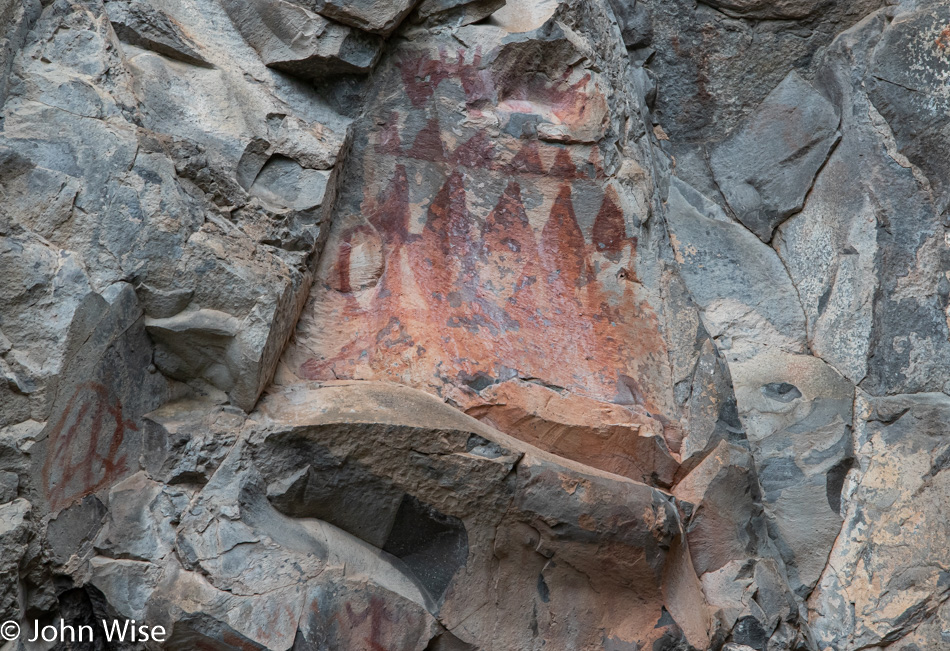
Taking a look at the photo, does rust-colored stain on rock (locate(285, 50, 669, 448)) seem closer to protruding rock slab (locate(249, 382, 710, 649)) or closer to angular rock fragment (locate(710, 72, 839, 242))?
protruding rock slab (locate(249, 382, 710, 649))

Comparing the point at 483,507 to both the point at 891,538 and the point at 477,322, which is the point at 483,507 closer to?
the point at 477,322

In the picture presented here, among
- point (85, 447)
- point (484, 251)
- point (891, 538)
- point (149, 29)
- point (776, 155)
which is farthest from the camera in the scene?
point (776, 155)

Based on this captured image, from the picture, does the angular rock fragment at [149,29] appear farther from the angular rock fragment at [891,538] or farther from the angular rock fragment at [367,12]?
the angular rock fragment at [891,538]

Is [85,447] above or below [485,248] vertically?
below

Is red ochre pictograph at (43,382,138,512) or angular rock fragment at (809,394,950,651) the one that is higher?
red ochre pictograph at (43,382,138,512)

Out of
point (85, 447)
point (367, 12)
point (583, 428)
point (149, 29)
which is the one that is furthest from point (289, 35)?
point (583, 428)

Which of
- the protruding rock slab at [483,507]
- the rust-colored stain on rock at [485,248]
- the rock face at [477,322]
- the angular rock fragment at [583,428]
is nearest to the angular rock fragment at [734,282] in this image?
the rock face at [477,322]

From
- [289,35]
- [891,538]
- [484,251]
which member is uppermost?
[289,35]

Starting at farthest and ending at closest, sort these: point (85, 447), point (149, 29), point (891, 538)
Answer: point (891, 538), point (149, 29), point (85, 447)

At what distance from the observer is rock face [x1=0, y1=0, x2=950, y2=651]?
2137 millimetres

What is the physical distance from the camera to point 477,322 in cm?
272

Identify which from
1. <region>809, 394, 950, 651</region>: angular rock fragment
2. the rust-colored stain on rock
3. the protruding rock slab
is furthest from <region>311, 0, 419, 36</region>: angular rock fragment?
<region>809, 394, 950, 651</region>: angular rock fragment

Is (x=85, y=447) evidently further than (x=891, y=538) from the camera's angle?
No

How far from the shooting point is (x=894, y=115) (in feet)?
10.2
